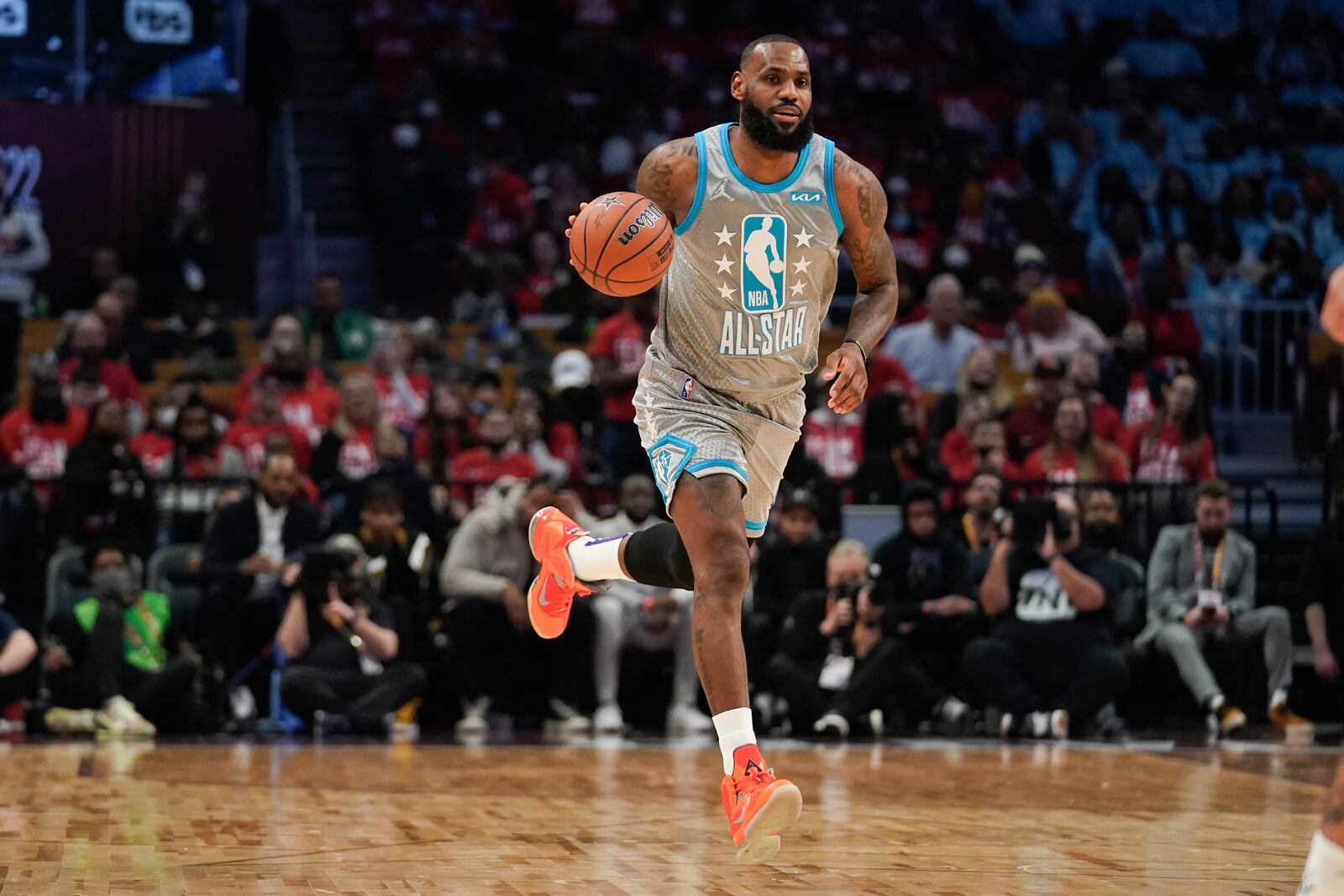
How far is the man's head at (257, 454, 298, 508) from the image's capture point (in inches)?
472

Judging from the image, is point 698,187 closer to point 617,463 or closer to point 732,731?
point 732,731

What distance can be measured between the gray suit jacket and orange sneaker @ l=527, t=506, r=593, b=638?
19.7 ft

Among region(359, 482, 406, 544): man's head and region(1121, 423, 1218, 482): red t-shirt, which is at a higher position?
region(1121, 423, 1218, 482): red t-shirt

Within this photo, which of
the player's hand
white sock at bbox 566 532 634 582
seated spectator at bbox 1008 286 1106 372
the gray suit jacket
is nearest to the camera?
the player's hand

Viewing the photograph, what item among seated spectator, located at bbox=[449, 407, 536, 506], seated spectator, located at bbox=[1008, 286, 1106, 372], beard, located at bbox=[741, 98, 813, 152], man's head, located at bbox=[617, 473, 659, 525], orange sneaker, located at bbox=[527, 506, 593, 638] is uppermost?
seated spectator, located at bbox=[1008, 286, 1106, 372]

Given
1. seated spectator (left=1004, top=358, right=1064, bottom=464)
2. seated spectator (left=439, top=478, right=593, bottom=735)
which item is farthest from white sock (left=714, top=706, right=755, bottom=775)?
seated spectator (left=1004, top=358, right=1064, bottom=464)

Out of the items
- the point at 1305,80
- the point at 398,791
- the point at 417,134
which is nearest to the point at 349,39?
the point at 417,134

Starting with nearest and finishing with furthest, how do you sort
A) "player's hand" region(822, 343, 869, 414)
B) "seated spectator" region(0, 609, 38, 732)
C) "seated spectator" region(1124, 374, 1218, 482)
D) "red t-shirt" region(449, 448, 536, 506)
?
"player's hand" region(822, 343, 869, 414), "seated spectator" region(0, 609, 38, 732), "red t-shirt" region(449, 448, 536, 506), "seated spectator" region(1124, 374, 1218, 482)

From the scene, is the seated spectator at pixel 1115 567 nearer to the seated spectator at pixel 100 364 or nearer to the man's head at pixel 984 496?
the man's head at pixel 984 496

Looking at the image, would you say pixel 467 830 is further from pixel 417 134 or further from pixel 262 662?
pixel 417 134

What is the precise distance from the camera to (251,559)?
1177 centimetres

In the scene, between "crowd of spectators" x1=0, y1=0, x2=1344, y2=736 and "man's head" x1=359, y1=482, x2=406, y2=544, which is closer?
"crowd of spectators" x1=0, y1=0, x2=1344, y2=736

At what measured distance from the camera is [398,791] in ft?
27.2

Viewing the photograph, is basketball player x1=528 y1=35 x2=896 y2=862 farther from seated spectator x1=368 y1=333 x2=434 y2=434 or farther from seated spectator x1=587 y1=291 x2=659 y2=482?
seated spectator x1=368 y1=333 x2=434 y2=434
